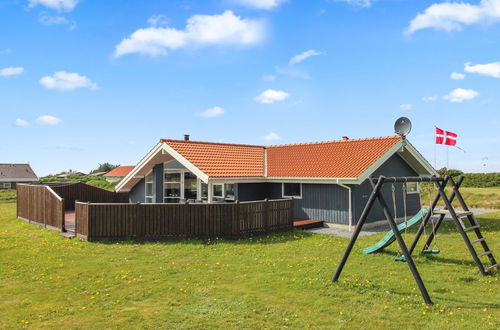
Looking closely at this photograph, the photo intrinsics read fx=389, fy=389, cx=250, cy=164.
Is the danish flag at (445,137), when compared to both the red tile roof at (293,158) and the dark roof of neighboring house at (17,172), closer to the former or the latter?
the red tile roof at (293,158)

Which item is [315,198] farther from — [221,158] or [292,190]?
[221,158]

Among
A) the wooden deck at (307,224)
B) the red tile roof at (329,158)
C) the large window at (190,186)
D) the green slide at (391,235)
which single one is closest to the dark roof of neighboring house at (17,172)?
the large window at (190,186)

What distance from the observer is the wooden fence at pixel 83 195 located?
85.6ft

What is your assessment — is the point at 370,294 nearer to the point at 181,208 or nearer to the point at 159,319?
the point at 159,319

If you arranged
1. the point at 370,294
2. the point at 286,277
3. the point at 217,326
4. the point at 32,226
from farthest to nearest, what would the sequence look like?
the point at 32,226, the point at 286,277, the point at 370,294, the point at 217,326

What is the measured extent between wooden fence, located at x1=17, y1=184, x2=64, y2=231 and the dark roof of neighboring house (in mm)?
56240

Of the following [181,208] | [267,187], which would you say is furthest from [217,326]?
[267,187]

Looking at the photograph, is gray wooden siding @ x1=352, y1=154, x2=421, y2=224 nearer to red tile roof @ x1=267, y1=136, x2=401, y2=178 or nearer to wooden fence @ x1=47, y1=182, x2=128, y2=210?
red tile roof @ x1=267, y1=136, x2=401, y2=178

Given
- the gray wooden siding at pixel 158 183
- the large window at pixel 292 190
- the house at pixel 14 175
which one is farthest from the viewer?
the house at pixel 14 175

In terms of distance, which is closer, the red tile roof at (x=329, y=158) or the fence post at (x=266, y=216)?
the fence post at (x=266, y=216)

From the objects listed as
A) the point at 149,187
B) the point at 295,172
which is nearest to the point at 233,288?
the point at 295,172

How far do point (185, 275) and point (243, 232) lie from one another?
5.59 metres

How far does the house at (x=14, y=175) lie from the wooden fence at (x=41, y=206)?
A: 5531 cm

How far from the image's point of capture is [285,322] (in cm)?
687
